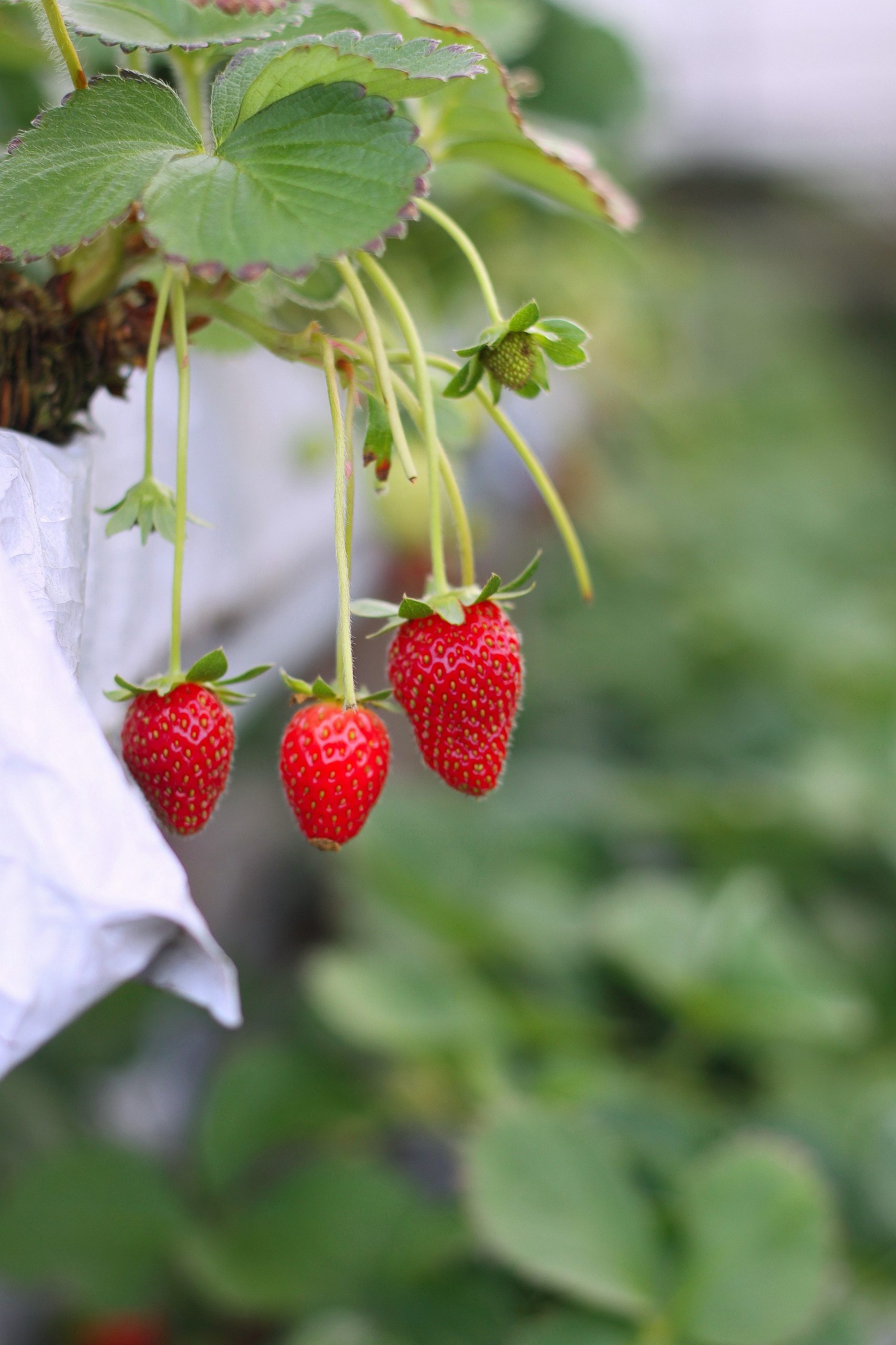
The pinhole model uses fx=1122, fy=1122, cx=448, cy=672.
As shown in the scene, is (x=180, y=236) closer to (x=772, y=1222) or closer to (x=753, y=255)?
(x=772, y=1222)

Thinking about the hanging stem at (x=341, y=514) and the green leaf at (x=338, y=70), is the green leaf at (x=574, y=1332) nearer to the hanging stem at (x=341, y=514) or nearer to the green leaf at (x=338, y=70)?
the hanging stem at (x=341, y=514)

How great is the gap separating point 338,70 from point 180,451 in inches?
4.3

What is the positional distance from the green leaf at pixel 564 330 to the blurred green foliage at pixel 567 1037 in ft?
1.26

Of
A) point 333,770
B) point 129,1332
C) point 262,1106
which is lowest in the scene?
point 129,1332

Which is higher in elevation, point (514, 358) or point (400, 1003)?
point (514, 358)

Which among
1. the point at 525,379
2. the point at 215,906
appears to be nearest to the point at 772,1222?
the point at 525,379

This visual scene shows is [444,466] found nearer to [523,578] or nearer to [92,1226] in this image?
[523,578]

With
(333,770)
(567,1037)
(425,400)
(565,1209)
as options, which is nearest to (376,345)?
(425,400)

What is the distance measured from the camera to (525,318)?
313mm

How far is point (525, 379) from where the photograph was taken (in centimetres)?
32

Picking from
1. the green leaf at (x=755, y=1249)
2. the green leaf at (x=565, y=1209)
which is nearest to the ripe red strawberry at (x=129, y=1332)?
the green leaf at (x=565, y=1209)

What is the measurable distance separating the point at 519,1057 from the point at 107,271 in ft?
2.90

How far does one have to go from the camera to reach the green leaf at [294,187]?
27cm

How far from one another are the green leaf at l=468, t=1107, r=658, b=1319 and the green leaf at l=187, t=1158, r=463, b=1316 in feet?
0.38
